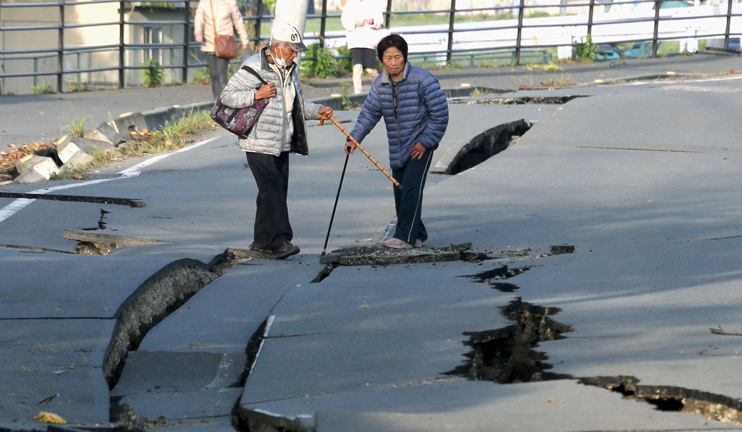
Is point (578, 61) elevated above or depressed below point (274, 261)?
above

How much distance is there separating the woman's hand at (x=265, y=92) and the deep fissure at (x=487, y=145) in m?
3.68

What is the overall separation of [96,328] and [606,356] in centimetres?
253

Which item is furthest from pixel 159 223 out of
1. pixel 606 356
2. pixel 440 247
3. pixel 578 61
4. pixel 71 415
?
pixel 578 61

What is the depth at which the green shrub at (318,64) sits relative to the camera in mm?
18719

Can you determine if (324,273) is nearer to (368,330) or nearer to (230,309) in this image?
(230,309)

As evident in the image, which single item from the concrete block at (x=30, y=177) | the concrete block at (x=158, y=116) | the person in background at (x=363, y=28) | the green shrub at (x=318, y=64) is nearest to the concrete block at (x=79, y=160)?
the concrete block at (x=30, y=177)

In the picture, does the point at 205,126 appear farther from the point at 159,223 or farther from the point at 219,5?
the point at 159,223

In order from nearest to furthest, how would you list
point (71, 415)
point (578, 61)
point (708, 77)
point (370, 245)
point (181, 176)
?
1. point (71, 415)
2. point (370, 245)
3. point (181, 176)
4. point (708, 77)
5. point (578, 61)

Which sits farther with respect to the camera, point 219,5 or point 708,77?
point 708,77

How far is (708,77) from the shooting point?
59.4ft

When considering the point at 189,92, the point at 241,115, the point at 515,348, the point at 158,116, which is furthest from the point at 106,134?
the point at 515,348

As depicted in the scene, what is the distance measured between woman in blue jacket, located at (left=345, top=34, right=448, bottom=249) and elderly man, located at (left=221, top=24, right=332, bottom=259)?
462 mm

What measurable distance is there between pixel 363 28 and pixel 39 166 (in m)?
6.32

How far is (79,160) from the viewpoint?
11320mm
